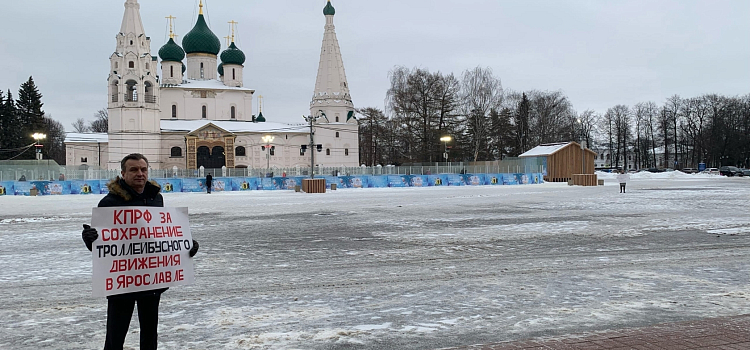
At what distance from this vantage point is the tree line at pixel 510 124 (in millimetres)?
62094

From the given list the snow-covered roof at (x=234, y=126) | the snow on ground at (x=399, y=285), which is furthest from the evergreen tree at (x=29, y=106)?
the snow on ground at (x=399, y=285)

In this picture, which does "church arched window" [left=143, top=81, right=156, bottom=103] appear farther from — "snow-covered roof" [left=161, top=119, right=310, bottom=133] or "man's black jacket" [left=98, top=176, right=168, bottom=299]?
"man's black jacket" [left=98, top=176, right=168, bottom=299]

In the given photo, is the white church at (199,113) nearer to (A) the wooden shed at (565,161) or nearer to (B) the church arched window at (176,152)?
(B) the church arched window at (176,152)

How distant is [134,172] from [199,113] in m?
76.5

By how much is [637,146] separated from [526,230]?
94.4m

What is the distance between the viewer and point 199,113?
253ft

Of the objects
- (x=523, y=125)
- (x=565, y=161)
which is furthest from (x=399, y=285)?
(x=523, y=125)

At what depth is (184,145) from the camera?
70812 millimetres

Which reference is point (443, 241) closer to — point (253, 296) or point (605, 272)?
point (605, 272)

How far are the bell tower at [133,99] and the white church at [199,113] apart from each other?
11 cm

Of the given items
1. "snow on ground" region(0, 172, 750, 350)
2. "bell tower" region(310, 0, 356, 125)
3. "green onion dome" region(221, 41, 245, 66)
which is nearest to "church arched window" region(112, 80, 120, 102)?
"green onion dome" region(221, 41, 245, 66)

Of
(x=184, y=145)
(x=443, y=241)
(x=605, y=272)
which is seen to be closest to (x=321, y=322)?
(x=605, y=272)

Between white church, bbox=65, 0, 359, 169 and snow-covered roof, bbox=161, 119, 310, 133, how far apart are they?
5.0 inches

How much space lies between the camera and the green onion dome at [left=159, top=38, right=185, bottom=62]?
3029 inches
